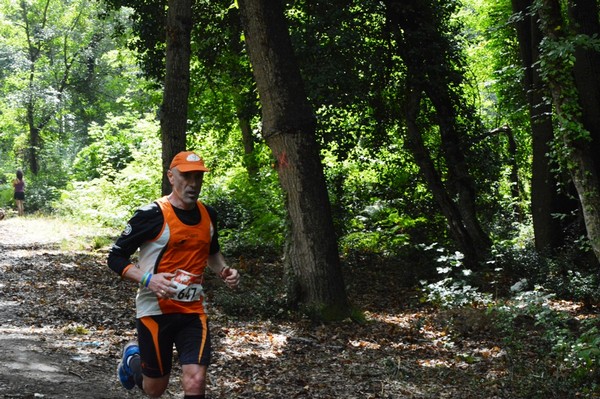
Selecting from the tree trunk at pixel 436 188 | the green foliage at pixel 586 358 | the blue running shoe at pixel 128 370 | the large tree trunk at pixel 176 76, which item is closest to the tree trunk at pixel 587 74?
the tree trunk at pixel 436 188

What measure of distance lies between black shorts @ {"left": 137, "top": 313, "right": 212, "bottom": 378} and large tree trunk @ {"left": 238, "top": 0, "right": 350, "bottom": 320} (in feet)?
18.0

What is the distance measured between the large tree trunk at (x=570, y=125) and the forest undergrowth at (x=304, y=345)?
1.57 m

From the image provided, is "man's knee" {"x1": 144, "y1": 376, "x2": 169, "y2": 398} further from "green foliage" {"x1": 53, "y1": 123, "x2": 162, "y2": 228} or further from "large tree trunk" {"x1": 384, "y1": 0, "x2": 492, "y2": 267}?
"green foliage" {"x1": 53, "y1": 123, "x2": 162, "y2": 228}

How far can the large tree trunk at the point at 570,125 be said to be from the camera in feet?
33.5

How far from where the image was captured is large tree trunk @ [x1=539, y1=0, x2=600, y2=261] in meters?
10.2

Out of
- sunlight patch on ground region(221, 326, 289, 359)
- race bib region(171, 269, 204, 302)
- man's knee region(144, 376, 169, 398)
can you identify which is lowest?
sunlight patch on ground region(221, 326, 289, 359)

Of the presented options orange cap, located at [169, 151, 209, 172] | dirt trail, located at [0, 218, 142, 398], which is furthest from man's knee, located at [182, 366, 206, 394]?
dirt trail, located at [0, 218, 142, 398]

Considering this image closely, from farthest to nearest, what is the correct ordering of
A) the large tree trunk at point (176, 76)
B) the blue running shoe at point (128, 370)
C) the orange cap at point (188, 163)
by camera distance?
the large tree trunk at point (176, 76), the blue running shoe at point (128, 370), the orange cap at point (188, 163)

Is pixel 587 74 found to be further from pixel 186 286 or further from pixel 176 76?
pixel 186 286

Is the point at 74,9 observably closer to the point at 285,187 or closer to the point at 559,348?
the point at 285,187

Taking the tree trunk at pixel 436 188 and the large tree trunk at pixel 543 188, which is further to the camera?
the tree trunk at pixel 436 188

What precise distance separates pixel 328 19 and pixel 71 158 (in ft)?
105

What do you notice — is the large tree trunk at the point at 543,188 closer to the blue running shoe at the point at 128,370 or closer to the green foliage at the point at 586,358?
the green foliage at the point at 586,358

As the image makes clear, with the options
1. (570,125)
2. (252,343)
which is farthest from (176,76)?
(570,125)
